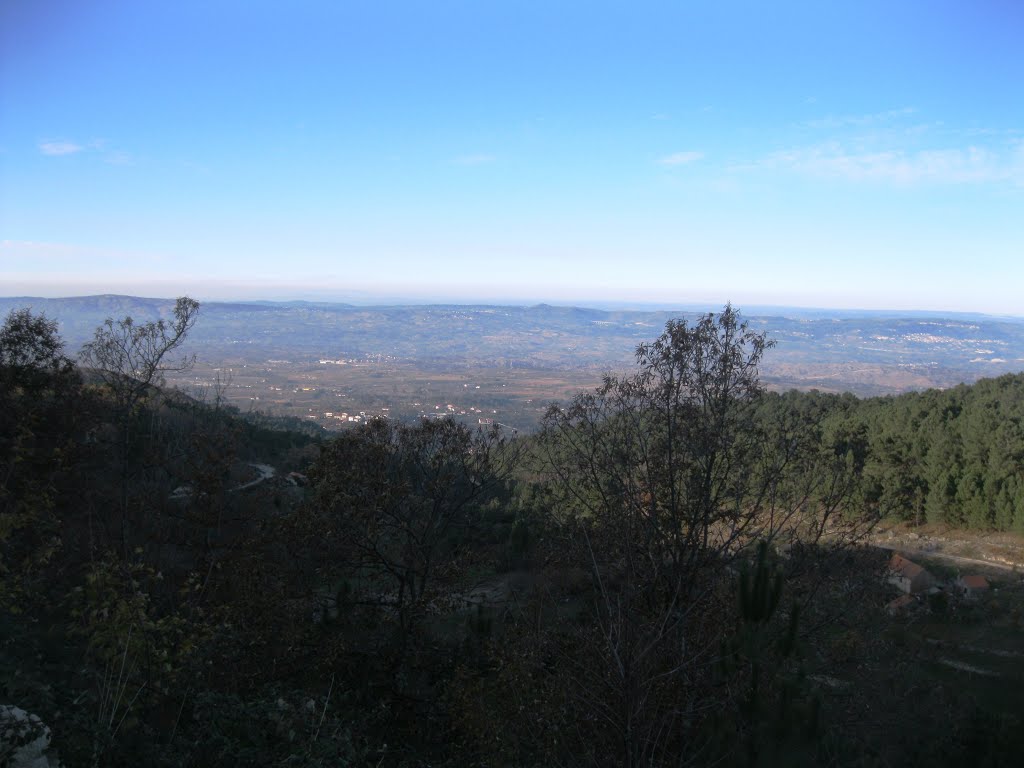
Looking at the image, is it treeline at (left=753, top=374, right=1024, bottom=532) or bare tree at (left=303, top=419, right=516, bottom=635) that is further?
treeline at (left=753, top=374, right=1024, bottom=532)

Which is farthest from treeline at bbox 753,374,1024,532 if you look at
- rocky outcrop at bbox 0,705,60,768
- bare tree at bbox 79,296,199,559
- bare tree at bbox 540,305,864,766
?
rocky outcrop at bbox 0,705,60,768

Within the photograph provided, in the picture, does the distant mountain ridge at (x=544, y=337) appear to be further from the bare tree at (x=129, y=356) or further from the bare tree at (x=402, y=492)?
the bare tree at (x=402, y=492)

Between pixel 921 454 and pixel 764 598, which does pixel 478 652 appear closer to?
pixel 764 598

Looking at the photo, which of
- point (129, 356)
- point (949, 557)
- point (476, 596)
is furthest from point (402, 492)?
point (949, 557)

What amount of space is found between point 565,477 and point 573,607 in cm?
332

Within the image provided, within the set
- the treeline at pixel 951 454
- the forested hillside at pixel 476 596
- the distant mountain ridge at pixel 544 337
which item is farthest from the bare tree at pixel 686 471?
the distant mountain ridge at pixel 544 337

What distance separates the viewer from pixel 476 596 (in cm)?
941

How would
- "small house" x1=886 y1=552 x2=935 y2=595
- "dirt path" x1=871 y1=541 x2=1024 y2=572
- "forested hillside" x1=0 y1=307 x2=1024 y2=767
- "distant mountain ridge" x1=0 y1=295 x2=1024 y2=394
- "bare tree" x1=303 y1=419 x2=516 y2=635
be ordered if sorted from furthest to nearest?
"distant mountain ridge" x1=0 y1=295 x2=1024 y2=394 < "dirt path" x1=871 y1=541 x2=1024 y2=572 < "small house" x1=886 y1=552 x2=935 y2=595 < "bare tree" x1=303 y1=419 x2=516 y2=635 < "forested hillside" x1=0 y1=307 x2=1024 y2=767

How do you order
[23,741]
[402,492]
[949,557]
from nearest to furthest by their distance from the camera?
[23,741], [402,492], [949,557]

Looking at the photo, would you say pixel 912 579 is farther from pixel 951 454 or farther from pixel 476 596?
pixel 951 454

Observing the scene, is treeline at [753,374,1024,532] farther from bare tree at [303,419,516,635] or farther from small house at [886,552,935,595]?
bare tree at [303,419,516,635]

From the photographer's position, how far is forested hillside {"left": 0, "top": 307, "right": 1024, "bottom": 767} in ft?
16.4

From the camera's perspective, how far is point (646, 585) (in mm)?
7355

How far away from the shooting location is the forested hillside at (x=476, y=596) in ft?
16.4
